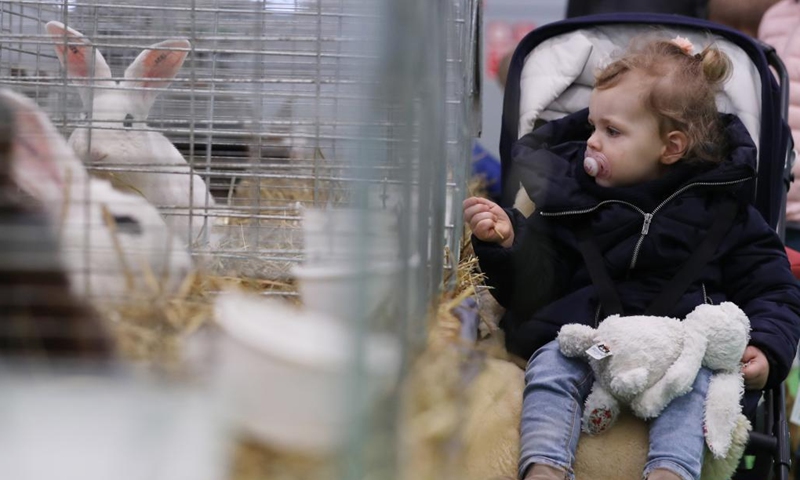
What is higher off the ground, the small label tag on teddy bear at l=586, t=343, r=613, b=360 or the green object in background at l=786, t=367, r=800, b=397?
the small label tag on teddy bear at l=586, t=343, r=613, b=360

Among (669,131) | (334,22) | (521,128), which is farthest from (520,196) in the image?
(334,22)

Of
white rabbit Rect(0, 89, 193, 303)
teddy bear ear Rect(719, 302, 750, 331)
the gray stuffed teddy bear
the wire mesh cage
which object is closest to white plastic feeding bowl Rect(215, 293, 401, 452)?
the wire mesh cage

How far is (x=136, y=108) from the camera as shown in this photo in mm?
2516

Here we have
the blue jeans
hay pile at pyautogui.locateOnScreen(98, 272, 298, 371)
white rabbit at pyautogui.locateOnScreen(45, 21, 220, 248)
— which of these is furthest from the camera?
white rabbit at pyautogui.locateOnScreen(45, 21, 220, 248)

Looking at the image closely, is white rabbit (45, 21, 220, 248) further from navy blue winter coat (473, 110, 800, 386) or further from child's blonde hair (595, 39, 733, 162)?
child's blonde hair (595, 39, 733, 162)

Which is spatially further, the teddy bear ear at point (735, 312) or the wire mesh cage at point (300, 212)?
the teddy bear ear at point (735, 312)

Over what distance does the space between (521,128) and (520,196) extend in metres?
0.15

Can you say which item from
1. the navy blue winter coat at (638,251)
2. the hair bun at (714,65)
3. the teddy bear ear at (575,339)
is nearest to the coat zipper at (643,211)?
the navy blue winter coat at (638,251)

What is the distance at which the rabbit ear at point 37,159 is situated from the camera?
1261 millimetres

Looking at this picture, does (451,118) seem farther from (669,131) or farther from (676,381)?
(676,381)

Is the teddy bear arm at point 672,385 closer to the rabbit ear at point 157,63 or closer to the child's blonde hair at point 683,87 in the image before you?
the child's blonde hair at point 683,87

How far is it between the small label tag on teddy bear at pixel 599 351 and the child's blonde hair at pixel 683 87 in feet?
→ 1.53

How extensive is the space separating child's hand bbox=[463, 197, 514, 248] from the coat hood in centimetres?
9

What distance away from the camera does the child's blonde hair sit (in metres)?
1.85
